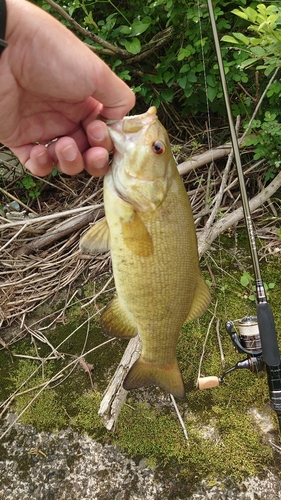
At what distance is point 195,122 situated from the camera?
3.92 metres

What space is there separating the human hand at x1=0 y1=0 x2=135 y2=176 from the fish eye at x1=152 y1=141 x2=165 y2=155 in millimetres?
208

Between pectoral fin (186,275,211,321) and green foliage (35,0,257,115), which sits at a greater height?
green foliage (35,0,257,115)

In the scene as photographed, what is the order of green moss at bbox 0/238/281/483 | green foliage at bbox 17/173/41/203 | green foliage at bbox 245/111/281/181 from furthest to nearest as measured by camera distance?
1. green foliage at bbox 17/173/41/203
2. green foliage at bbox 245/111/281/181
3. green moss at bbox 0/238/281/483

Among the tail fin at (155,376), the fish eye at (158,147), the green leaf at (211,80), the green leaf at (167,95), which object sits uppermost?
the fish eye at (158,147)

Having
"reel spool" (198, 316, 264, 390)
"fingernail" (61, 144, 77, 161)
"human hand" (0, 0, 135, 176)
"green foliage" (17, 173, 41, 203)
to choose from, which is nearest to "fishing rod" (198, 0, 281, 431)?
"reel spool" (198, 316, 264, 390)

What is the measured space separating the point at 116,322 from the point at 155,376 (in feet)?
1.06

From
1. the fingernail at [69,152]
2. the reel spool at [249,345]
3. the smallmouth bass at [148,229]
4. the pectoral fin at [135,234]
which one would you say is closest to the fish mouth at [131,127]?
the smallmouth bass at [148,229]

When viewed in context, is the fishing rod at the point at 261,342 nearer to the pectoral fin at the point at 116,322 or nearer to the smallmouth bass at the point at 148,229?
the smallmouth bass at the point at 148,229

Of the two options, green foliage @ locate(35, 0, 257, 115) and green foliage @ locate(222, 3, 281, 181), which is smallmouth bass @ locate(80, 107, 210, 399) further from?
green foliage @ locate(35, 0, 257, 115)

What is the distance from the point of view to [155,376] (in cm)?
200

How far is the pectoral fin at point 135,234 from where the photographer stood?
1.75 metres

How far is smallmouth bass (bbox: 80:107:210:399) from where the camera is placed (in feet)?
5.70

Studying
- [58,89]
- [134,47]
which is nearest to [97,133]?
[58,89]

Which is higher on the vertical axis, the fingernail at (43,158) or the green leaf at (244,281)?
the fingernail at (43,158)
